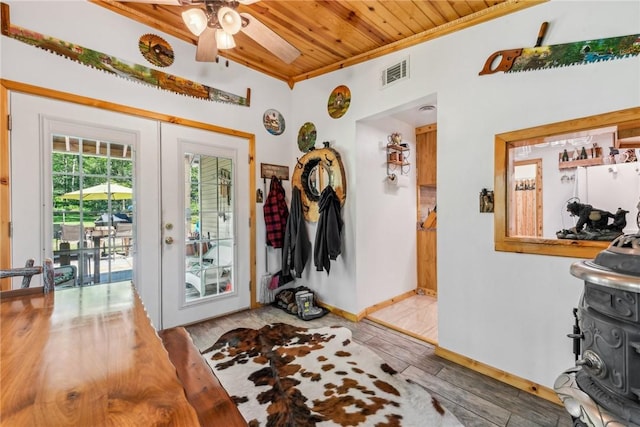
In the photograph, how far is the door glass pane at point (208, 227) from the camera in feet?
8.93

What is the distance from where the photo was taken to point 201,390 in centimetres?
91

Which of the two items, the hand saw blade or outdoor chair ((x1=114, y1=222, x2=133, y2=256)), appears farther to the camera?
outdoor chair ((x1=114, y1=222, x2=133, y2=256))

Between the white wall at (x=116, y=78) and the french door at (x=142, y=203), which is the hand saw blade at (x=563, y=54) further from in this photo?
the french door at (x=142, y=203)

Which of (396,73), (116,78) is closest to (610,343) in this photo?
(396,73)

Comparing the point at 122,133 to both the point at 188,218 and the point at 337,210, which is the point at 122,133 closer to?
the point at 188,218

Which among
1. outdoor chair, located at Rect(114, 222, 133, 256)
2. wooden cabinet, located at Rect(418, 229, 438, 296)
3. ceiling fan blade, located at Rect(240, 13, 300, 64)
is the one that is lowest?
wooden cabinet, located at Rect(418, 229, 438, 296)

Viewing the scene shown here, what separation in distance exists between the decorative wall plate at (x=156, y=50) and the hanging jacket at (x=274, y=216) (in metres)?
1.54

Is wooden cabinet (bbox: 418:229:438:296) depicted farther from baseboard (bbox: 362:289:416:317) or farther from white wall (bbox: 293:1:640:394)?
white wall (bbox: 293:1:640:394)

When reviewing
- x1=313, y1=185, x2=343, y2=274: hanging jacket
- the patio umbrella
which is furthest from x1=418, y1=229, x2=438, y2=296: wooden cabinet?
the patio umbrella

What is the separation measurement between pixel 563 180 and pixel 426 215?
2.03 m

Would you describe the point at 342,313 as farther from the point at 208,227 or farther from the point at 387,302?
the point at 208,227

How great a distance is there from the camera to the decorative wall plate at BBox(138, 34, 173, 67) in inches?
93.7

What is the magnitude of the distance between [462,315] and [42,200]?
10.8 ft

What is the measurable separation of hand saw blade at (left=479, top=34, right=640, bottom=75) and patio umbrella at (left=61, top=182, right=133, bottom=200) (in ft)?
9.93
